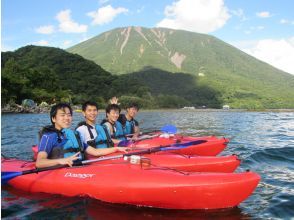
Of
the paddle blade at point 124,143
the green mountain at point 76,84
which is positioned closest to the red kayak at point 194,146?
the paddle blade at point 124,143

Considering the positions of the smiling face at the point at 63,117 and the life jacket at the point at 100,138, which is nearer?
the smiling face at the point at 63,117

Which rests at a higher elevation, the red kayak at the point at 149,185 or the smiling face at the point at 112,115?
the smiling face at the point at 112,115

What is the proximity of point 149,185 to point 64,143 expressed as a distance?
2010 mm

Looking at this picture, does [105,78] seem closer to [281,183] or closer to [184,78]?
[184,78]

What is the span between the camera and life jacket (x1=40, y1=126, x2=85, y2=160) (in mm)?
6625

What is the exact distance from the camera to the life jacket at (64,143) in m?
6.62

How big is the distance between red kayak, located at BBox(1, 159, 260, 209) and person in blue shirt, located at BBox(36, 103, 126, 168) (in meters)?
0.36

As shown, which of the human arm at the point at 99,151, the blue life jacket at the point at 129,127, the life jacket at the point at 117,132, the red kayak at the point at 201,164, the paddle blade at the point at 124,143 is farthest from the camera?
the blue life jacket at the point at 129,127

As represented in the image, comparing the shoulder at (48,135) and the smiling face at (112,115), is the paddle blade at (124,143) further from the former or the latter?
the shoulder at (48,135)

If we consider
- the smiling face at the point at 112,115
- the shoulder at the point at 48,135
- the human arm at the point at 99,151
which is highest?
the smiling face at the point at 112,115

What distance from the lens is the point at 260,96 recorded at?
12112 cm

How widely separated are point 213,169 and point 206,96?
118210mm

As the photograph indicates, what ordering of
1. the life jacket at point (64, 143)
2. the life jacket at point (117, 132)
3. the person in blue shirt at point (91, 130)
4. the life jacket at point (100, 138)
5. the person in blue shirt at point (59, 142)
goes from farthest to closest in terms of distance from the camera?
the life jacket at point (117, 132) < the life jacket at point (100, 138) < the person in blue shirt at point (91, 130) < the life jacket at point (64, 143) < the person in blue shirt at point (59, 142)

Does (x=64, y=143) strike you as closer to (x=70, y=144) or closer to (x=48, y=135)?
Result: (x=70, y=144)
